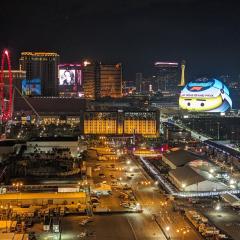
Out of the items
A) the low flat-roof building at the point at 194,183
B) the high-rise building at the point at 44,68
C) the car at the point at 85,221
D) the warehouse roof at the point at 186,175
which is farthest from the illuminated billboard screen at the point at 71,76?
the car at the point at 85,221

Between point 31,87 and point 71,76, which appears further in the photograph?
point 71,76

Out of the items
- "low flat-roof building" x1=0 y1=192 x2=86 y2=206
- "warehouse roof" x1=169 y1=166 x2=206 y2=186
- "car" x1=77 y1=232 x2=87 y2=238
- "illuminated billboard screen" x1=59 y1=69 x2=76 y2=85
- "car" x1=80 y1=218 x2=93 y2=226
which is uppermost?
"illuminated billboard screen" x1=59 y1=69 x2=76 y2=85

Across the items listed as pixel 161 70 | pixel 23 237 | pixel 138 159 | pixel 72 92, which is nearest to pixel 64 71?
pixel 72 92

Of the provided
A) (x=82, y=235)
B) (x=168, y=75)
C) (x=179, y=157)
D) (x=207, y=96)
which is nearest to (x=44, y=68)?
(x=207, y=96)

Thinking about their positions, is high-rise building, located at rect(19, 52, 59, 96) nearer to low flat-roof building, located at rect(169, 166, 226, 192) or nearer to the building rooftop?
the building rooftop

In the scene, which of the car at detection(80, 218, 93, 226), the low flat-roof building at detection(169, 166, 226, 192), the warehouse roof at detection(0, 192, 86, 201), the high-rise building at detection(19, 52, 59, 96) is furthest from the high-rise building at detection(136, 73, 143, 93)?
the car at detection(80, 218, 93, 226)

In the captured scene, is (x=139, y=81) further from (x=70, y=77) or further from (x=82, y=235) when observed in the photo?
(x=82, y=235)

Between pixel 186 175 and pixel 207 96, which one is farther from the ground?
pixel 207 96

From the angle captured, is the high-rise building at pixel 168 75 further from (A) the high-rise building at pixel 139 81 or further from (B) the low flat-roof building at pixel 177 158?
(B) the low flat-roof building at pixel 177 158
